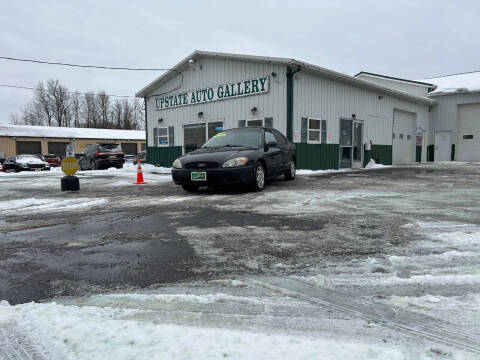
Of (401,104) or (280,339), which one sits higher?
(401,104)

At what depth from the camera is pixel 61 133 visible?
133ft

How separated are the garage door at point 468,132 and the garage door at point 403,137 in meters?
3.21

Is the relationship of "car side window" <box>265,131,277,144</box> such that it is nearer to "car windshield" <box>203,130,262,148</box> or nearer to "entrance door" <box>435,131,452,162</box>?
"car windshield" <box>203,130,262,148</box>

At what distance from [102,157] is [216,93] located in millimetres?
8050

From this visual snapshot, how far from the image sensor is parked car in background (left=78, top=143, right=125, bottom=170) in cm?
1942

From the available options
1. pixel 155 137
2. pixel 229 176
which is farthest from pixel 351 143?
pixel 229 176

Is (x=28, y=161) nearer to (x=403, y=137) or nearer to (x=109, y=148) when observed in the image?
(x=109, y=148)

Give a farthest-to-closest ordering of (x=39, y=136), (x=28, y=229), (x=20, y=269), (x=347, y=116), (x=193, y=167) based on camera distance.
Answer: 1. (x=39, y=136)
2. (x=347, y=116)
3. (x=193, y=167)
4. (x=28, y=229)
5. (x=20, y=269)

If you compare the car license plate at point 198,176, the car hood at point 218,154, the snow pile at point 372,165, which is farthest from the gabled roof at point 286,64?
the car license plate at point 198,176

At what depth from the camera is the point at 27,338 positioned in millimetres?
1859

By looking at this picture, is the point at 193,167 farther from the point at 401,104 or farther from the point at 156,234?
the point at 401,104

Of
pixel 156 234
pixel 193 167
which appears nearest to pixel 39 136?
pixel 193 167

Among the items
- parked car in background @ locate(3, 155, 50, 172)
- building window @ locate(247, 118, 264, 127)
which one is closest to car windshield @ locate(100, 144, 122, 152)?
parked car in background @ locate(3, 155, 50, 172)

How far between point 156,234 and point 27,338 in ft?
7.08
